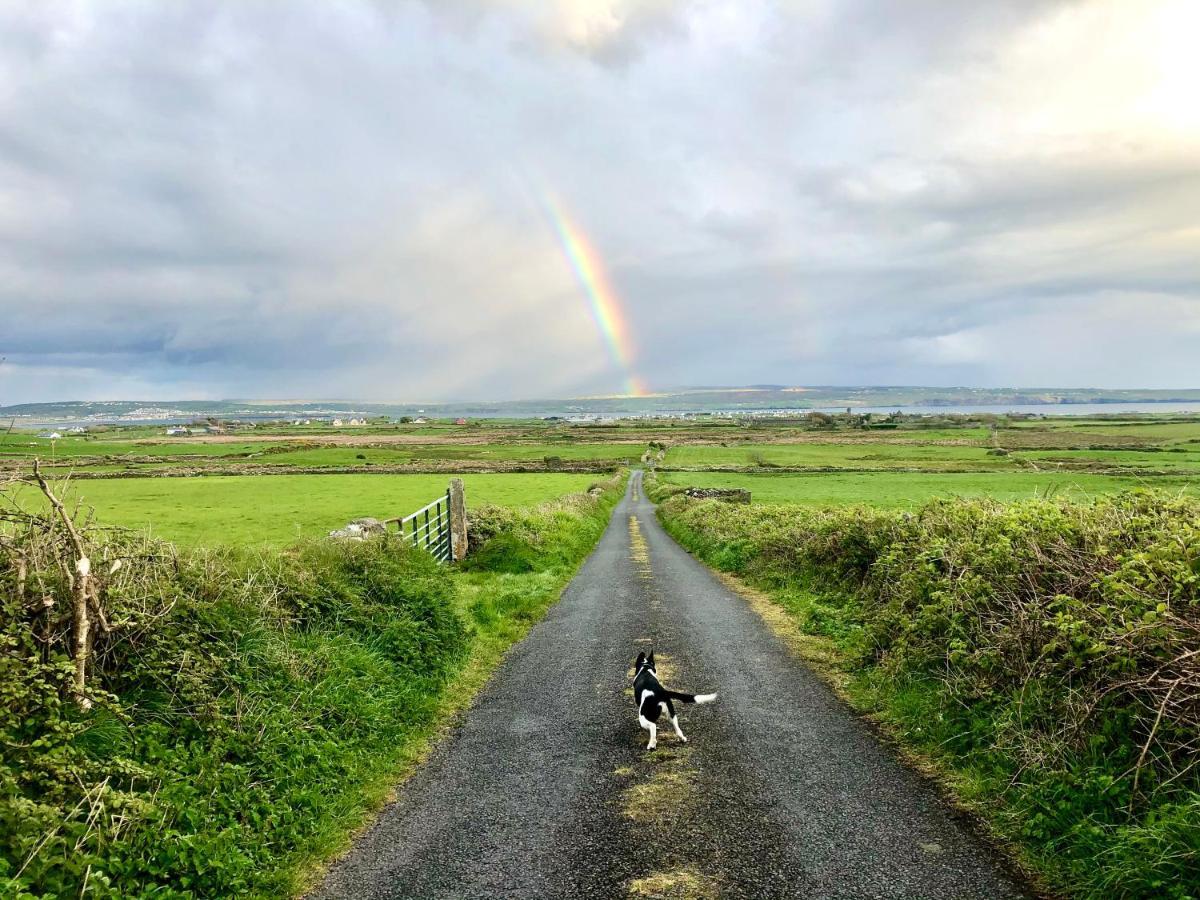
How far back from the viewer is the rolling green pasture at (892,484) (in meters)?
47.2

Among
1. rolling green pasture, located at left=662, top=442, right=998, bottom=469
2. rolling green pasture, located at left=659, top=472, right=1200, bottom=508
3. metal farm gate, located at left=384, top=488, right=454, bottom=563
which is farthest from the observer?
rolling green pasture, located at left=662, top=442, right=998, bottom=469

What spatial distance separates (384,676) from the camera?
8.54 m

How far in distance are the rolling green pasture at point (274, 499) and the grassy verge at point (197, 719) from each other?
14.2m

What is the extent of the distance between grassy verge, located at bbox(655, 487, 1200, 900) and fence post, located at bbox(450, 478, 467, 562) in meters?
12.2

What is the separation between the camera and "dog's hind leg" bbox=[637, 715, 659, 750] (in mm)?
7280

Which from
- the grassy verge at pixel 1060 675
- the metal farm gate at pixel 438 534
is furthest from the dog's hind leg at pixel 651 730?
the metal farm gate at pixel 438 534

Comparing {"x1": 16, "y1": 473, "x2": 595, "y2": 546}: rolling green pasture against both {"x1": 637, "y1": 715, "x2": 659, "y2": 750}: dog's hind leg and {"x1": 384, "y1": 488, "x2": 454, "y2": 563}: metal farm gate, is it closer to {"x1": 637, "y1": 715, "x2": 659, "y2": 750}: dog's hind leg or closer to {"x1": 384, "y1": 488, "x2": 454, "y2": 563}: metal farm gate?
{"x1": 384, "y1": 488, "x2": 454, "y2": 563}: metal farm gate

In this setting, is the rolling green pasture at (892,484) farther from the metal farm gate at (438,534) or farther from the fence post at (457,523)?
the metal farm gate at (438,534)

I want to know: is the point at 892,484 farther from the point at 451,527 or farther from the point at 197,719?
the point at 197,719

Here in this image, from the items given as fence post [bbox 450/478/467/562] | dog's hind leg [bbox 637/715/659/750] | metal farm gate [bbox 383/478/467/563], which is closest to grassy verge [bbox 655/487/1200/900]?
dog's hind leg [bbox 637/715/659/750]

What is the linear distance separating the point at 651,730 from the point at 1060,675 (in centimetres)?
427

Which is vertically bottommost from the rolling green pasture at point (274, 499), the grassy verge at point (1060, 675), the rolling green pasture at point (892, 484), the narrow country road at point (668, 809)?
the rolling green pasture at point (892, 484)

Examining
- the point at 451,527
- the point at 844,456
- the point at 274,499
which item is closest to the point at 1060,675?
the point at 451,527

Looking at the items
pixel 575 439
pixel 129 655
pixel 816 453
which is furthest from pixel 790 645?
pixel 575 439
